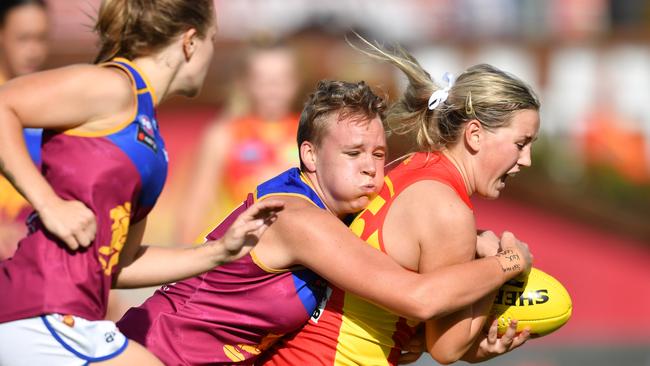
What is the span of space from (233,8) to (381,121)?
32.1ft

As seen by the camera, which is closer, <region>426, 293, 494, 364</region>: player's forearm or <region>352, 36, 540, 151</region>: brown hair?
<region>426, 293, 494, 364</region>: player's forearm

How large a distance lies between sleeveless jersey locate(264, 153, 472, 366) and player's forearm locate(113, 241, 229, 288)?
1.78ft

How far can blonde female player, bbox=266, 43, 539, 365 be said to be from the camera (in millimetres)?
3984

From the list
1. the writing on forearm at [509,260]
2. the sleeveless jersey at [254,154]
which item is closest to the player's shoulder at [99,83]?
the writing on forearm at [509,260]

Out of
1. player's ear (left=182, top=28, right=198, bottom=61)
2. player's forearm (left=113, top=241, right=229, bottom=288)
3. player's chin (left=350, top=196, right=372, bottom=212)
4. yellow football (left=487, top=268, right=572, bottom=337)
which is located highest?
player's ear (left=182, top=28, right=198, bottom=61)

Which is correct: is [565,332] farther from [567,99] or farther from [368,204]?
[368,204]

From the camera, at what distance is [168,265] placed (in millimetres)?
4023

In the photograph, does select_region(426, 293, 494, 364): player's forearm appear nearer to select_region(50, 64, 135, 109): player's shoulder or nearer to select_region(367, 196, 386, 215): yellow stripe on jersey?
select_region(367, 196, 386, 215): yellow stripe on jersey

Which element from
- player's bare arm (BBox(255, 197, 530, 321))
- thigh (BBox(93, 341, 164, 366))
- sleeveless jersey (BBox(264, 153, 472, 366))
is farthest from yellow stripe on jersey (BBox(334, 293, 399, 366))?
thigh (BBox(93, 341, 164, 366))

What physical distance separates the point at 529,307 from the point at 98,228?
5.92 ft

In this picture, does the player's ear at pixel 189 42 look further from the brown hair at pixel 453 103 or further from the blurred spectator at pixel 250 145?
the blurred spectator at pixel 250 145

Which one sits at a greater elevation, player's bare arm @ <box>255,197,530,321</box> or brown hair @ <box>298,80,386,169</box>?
brown hair @ <box>298,80,386,169</box>

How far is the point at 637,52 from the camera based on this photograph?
1348 centimetres

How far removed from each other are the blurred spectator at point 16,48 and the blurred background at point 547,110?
3872 mm
